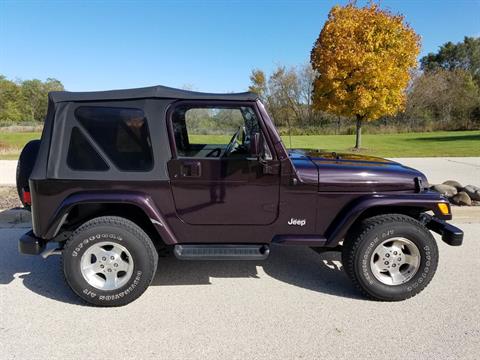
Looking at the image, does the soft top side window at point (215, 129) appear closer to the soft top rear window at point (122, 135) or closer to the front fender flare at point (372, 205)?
the soft top rear window at point (122, 135)

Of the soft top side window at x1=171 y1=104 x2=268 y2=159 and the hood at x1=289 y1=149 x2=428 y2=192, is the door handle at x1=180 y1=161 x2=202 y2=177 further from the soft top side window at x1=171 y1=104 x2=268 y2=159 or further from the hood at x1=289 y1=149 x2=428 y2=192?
the hood at x1=289 y1=149 x2=428 y2=192

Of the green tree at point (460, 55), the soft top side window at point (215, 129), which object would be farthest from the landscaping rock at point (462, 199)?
the green tree at point (460, 55)

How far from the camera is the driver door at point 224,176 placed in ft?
9.93

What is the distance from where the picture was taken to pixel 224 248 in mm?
3178

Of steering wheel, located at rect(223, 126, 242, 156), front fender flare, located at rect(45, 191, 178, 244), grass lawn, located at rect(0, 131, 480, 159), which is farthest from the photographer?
grass lawn, located at rect(0, 131, 480, 159)

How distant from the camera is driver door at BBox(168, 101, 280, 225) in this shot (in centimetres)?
303

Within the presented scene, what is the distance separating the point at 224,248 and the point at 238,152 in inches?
35.5

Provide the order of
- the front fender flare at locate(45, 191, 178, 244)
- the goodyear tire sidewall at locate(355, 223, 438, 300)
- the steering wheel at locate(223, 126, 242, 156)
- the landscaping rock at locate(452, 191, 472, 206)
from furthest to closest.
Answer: the landscaping rock at locate(452, 191, 472, 206) < the steering wheel at locate(223, 126, 242, 156) < the goodyear tire sidewall at locate(355, 223, 438, 300) < the front fender flare at locate(45, 191, 178, 244)

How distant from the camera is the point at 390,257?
315 cm

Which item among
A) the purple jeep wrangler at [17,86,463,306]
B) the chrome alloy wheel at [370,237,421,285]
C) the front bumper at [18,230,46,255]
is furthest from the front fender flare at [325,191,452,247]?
the front bumper at [18,230,46,255]

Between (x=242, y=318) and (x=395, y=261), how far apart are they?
1.51 m

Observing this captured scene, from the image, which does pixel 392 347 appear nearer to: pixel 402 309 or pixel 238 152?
pixel 402 309

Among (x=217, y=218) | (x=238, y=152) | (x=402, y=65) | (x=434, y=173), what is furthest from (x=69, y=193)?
(x=402, y=65)

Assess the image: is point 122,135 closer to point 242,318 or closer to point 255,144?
point 255,144
